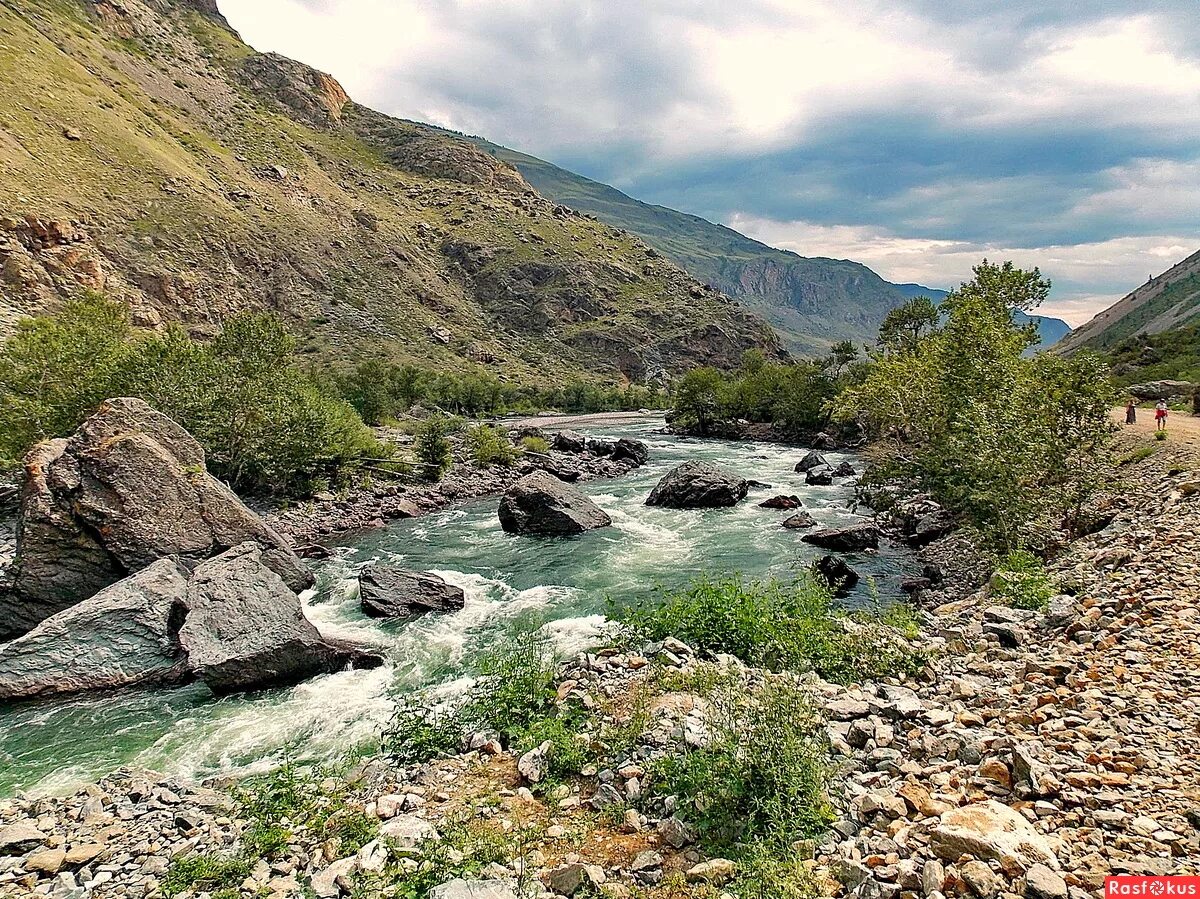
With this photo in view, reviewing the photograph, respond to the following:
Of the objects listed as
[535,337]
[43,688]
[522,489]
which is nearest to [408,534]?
[522,489]

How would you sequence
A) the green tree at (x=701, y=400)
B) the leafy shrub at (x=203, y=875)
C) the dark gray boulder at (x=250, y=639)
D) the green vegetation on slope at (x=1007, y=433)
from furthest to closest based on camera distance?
the green tree at (x=701, y=400)
the green vegetation on slope at (x=1007, y=433)
the dark gray boulder at (x=250, y=639)
the leafy shrub at (x=203, y=875)

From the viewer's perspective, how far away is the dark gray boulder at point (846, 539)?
23.6 m

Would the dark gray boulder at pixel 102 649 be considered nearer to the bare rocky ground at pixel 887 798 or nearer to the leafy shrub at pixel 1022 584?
the bare rocky ground at pixel 887 798

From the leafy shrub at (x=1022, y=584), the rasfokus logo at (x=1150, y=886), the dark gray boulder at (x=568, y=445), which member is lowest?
the dark gray boulder at (x=568, y=445)

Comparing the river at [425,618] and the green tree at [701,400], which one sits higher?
the green tree at [701,400]

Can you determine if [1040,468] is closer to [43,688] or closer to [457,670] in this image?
[457,670]

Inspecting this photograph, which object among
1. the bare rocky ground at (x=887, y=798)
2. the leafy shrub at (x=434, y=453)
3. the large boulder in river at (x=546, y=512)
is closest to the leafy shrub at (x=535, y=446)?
the leafy shrub at (x=434, y=453)

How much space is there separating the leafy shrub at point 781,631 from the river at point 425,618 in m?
2.46

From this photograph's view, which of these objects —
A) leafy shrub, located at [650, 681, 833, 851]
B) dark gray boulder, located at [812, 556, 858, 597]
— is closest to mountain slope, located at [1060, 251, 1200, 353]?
dark gray boulder, located at [812, 556, 858, 597]

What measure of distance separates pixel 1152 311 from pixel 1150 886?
558 ft

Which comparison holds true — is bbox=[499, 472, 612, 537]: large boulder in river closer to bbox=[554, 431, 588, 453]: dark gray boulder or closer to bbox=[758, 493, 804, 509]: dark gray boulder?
bbox=[758, 493, 804, 509]: dark gray boulder

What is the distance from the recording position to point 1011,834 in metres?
4.77

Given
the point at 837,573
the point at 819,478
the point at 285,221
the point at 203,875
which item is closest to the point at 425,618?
the point at 203,875

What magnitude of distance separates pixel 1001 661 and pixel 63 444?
2509 cm
